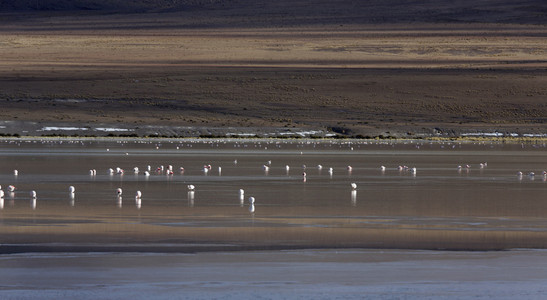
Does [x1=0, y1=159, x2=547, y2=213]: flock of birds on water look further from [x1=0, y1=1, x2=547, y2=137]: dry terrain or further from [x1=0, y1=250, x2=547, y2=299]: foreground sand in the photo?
[x1=0, y1=1, x2=547, y2=137]: dry terrain

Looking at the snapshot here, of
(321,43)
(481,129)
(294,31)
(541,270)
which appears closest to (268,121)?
(481,129)

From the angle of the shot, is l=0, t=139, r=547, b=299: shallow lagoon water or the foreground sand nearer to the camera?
the foreground sand

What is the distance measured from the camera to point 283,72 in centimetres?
9119

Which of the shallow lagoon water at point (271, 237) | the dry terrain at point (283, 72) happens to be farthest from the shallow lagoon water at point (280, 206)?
the dry terrain at point (283, 72)

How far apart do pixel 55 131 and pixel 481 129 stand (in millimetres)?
26760

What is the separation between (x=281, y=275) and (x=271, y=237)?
3.06m

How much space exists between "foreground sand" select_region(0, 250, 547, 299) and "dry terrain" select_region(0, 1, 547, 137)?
2106 inches

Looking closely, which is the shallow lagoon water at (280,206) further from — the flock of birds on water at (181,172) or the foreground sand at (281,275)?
the foreground sand at (281,275)

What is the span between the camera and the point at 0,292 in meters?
10.0

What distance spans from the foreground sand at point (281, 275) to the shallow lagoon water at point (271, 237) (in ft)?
0.06

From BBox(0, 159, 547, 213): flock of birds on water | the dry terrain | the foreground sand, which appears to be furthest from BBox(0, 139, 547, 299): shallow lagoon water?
the dry terrain

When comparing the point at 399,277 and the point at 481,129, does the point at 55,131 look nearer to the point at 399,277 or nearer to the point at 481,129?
the point at 481,129

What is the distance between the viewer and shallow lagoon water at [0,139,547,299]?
1064 centimetres

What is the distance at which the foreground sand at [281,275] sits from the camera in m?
10.3
